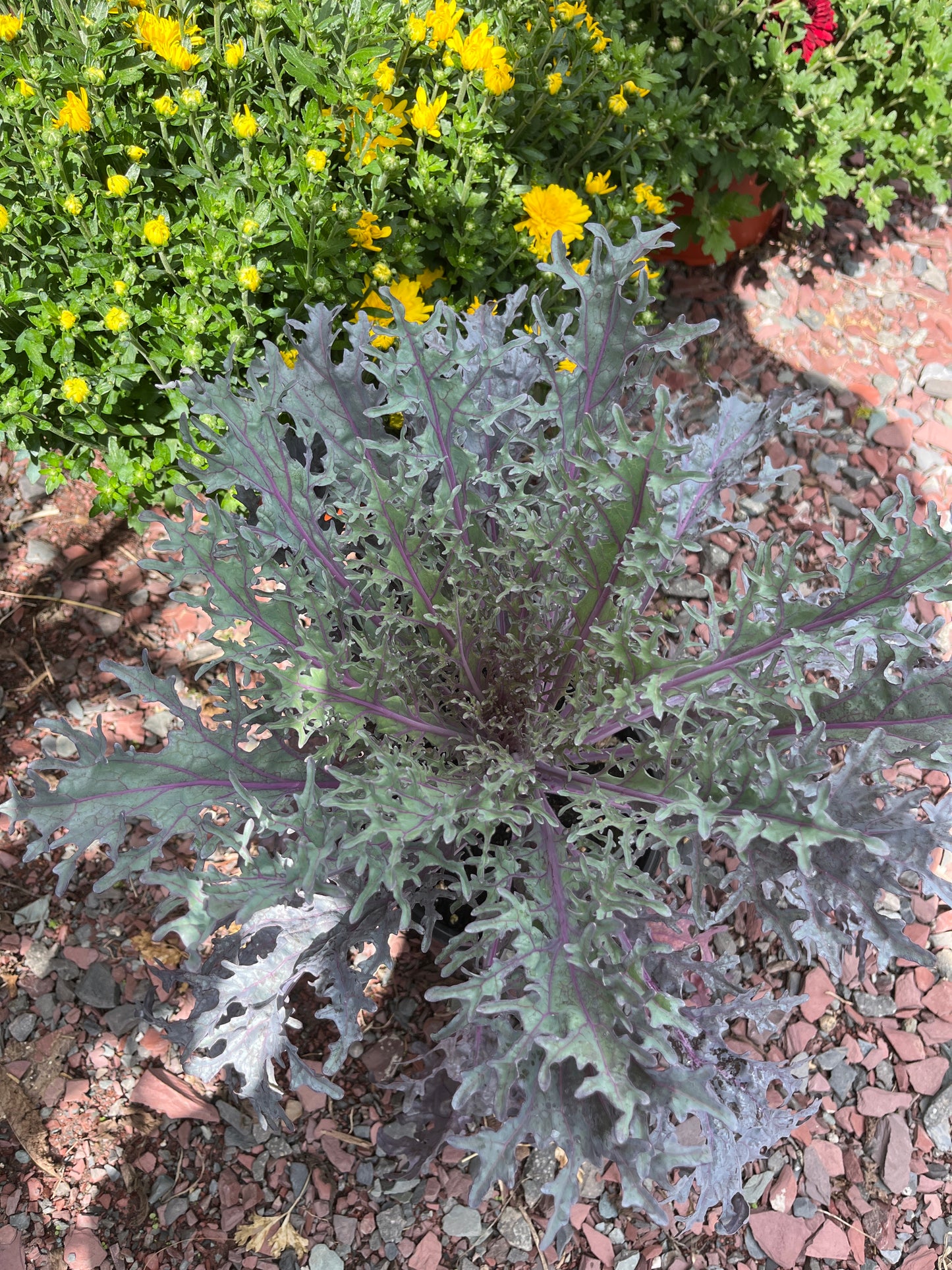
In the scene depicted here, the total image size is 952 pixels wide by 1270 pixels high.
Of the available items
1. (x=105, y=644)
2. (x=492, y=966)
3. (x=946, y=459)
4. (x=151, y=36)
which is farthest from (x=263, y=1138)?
(x=946, y=459)

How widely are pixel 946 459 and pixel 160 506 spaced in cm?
233

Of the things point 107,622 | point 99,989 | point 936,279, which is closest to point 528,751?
point 99,989

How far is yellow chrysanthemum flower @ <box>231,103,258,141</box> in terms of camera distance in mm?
1940

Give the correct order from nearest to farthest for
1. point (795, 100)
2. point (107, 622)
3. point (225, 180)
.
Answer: point (225, 180) → point (107, 622) → point (795, 100)

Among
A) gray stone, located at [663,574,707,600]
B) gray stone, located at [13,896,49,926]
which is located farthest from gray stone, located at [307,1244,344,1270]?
gray stone, located at [663,574,707,600]

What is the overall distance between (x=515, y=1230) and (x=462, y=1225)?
0.11 meters

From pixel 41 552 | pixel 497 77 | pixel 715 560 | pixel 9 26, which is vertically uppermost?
pixel 9 26

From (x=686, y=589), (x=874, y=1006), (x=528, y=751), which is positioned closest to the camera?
(x=528, y=751)

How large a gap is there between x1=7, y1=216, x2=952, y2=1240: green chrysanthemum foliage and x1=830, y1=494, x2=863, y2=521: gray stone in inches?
38.1

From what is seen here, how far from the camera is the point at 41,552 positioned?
275cm

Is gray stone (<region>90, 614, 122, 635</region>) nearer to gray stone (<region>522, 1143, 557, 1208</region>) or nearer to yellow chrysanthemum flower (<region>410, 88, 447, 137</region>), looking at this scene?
yellow chrysanthemum flower (<region>410, 88, 447, 137</region>)

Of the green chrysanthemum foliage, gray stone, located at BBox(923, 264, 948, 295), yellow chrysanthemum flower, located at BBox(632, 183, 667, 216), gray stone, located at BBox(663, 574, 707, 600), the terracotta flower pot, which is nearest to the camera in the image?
the green chrysanthemum foliage

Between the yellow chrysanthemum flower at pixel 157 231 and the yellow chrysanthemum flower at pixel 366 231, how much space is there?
390 millimetres

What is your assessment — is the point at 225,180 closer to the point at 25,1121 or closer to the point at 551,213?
the point at 551,213
